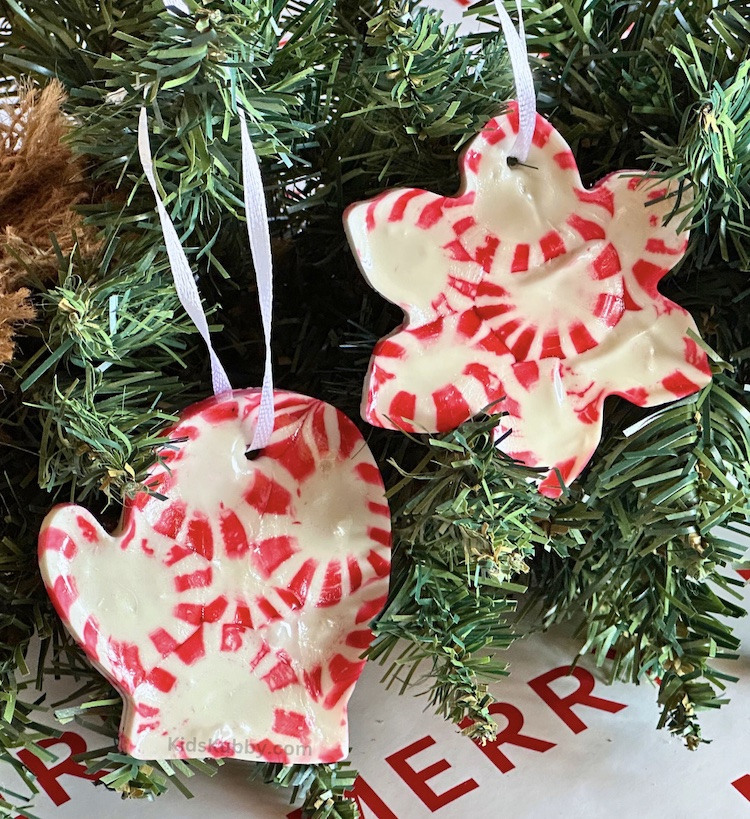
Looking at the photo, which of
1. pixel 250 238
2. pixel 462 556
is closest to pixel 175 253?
pixel 250 238

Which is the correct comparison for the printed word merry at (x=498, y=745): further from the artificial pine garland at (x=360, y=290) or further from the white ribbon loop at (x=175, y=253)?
the white ribbon loop at (x=175, y=253)

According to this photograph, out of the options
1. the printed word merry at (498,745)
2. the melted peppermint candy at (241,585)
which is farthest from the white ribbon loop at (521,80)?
the printed word merry at (498,745)

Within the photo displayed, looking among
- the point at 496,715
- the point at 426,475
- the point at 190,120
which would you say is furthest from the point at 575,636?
the point at 190,120

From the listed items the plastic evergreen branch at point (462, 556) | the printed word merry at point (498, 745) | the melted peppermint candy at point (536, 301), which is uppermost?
the melted peppermint candy at point (536, 301)

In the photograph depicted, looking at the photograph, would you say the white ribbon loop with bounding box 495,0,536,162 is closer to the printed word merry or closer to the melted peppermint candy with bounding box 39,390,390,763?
the melted peppermint candy with bounding box 39,390,390,763

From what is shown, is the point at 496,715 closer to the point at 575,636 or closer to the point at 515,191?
the point at 575,636

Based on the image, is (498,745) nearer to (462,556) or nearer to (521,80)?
(462,556)
